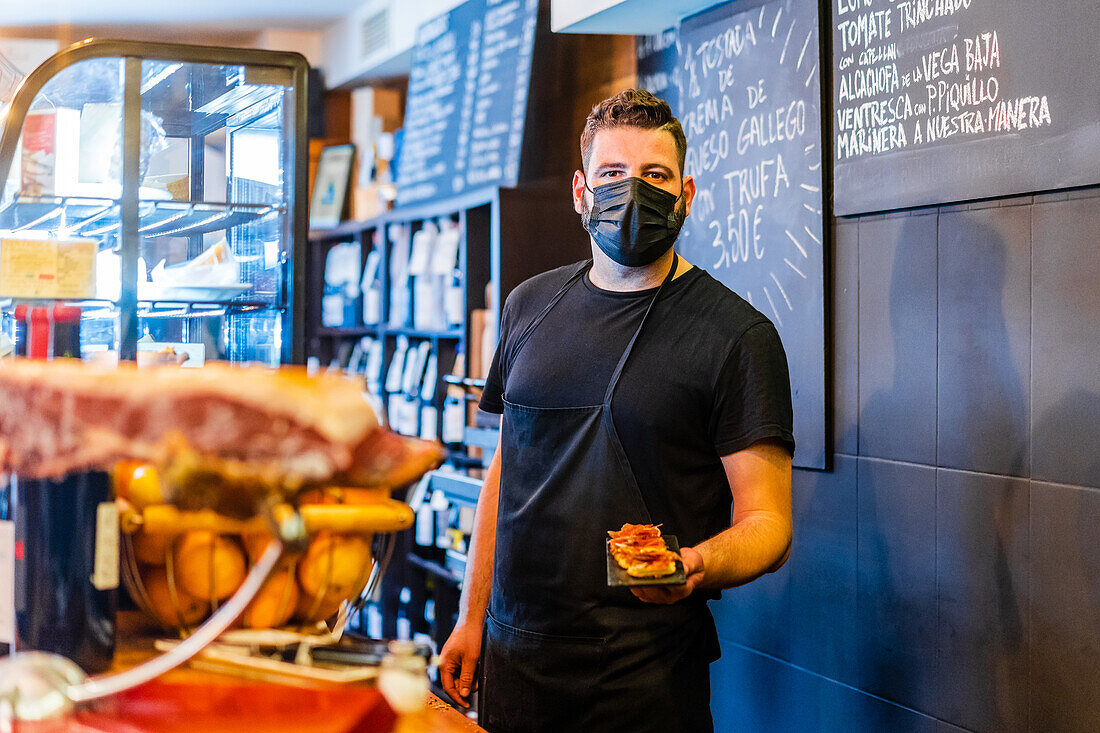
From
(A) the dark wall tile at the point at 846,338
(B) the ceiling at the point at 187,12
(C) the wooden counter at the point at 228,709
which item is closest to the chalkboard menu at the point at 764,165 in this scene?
(A) the dark wall tile at the point at 846,338

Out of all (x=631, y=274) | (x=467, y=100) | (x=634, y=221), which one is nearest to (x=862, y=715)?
(x=631, y=274)

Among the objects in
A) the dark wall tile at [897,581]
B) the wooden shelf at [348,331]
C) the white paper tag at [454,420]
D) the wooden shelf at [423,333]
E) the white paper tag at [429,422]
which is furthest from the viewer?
the wooden shelf at [348,331]

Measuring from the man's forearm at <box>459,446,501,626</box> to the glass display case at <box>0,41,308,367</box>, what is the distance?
1.76 feet

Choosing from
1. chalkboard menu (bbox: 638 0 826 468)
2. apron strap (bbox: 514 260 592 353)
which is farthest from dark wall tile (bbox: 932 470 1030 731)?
apron strap (bbox: 514 260 592 353)

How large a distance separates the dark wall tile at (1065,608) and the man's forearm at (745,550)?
2.00 ft

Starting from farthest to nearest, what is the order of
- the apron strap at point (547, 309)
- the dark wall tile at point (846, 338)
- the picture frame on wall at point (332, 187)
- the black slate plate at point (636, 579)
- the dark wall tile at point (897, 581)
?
the picture frame on wall at point (332, 187)
the dark wall tile at point (846, 338)
the dark wall tile at point (897, 581)
the apron strap at point (547, 309)
the black slate plate at point (636, 579)

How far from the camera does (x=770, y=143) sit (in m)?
2.78

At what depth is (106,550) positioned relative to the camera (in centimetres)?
94

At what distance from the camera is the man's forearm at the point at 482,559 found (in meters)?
2.01

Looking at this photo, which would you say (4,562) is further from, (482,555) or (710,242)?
(710,242)

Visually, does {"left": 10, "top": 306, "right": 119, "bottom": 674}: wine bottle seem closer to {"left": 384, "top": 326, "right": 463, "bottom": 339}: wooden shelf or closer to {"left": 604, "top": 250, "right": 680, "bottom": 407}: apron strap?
{"left": 604, "top": 250, "right": 680, "bottom": 407}: apron strap

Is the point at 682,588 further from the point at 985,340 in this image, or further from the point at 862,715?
the point at 862,715

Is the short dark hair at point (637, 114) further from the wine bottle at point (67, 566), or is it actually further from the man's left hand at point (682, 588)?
the wine bottle at point (67, 566)

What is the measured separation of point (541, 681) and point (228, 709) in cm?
98
